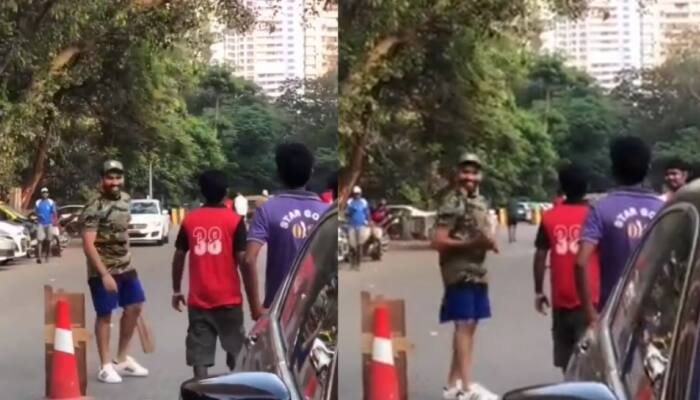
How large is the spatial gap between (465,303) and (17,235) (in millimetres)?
1137

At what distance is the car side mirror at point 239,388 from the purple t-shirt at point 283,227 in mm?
321

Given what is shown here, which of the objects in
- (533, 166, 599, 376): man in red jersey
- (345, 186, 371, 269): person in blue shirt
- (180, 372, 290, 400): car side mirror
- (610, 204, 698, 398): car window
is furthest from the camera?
(345, 186, 371, 269): person in blue shirt

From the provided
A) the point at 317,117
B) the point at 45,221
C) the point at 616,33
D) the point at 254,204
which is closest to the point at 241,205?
the point at 254,204

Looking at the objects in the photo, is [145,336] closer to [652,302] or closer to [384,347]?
[384,347]

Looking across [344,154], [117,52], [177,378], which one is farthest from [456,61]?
[177,378]

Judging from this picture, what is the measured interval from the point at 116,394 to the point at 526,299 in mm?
1000

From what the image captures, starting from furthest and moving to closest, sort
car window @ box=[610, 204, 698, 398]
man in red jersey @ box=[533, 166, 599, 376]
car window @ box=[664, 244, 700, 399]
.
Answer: man in red jersey @ box=[533, 166, 599, 376] → car window @ box=[610, 204, 698, 398] → car window @ box=[664, 244, 700, 399]

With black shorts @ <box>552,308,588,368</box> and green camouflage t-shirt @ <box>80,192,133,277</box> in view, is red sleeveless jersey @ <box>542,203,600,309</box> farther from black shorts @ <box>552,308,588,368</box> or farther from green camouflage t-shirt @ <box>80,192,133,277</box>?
green camouflage t-shirt @ <box>80,192,133,277</box>

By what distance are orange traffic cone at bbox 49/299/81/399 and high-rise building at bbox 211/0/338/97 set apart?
0.70m

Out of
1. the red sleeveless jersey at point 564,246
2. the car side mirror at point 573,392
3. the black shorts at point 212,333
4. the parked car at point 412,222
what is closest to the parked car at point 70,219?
the black shorts at point 212,333

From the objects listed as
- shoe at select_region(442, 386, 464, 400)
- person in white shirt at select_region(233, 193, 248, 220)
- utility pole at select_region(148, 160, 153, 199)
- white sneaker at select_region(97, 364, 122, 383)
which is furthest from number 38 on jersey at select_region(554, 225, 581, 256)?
white sneaker at select_region(97, 364, 122, 383)

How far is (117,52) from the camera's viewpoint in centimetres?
263

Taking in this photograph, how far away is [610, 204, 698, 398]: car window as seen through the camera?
1980mm

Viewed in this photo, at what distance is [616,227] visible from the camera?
2355mm
